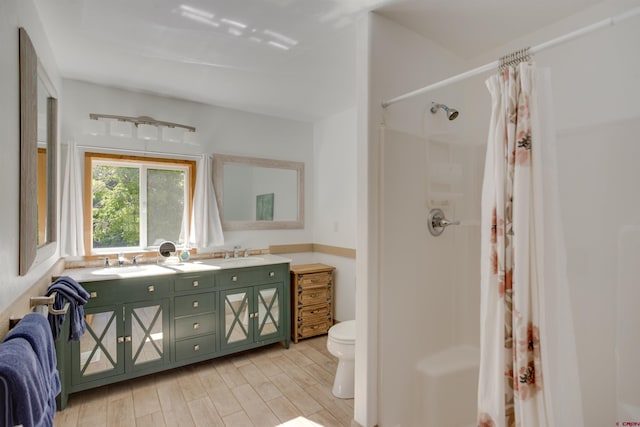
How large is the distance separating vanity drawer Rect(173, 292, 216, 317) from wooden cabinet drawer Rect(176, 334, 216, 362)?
0.74 ft

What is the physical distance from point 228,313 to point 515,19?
2.98 meters

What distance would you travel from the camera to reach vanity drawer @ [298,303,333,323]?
3.22 m

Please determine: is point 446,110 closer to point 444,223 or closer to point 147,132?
point 444,223

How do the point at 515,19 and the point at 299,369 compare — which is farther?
the point at 299,369

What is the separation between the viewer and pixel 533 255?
3.67 feet

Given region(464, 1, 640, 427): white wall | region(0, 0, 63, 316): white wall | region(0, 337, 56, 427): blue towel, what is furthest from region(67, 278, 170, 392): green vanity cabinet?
region(464, 1, 640, 427): white wall

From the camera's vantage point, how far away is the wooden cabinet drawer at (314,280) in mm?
3221

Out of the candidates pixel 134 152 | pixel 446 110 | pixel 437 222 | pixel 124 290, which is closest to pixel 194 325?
pixel 124 290

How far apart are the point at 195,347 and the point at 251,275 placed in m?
0.74

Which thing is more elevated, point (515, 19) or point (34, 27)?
point (515, 19)

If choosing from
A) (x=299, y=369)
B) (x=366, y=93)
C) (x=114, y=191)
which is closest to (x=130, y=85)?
(x=114, y=191)

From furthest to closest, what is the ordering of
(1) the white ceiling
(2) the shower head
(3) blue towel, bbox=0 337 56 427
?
1. (2) the shower head
2. (1) the white ceiling
3. (3) blue towel, bbox=0 337 56 427

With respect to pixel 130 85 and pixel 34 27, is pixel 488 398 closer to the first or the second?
pixel 34 27

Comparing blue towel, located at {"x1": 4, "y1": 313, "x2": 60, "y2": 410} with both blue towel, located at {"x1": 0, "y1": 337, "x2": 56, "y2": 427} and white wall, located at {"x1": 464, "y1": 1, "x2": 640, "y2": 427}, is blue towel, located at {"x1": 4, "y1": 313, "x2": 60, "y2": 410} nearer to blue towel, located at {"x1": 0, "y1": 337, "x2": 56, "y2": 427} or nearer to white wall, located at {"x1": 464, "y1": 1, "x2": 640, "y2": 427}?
blue towel, located at {"x1": 0, "y1": 337, "x2": 56, "y2": 427}
